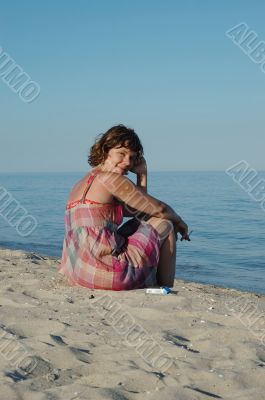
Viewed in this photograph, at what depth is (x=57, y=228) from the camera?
584 inches

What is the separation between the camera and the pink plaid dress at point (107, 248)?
183 inches

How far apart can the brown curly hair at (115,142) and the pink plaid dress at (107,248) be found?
0.27 meters

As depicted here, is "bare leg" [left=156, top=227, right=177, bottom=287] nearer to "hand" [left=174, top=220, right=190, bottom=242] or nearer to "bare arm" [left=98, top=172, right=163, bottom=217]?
"hand" [left=174, top=220, right=190, bottom=242]

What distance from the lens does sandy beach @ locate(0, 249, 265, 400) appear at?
9.04ft

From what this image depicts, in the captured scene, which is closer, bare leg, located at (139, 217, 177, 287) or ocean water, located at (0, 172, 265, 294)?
bare leg, located at (139, 217, 177, 287)

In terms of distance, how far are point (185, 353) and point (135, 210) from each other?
1776mm

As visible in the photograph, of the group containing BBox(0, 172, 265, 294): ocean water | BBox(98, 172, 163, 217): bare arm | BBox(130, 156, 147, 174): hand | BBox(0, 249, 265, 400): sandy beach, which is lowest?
BBox(0, 172, 265, 294): ocean water

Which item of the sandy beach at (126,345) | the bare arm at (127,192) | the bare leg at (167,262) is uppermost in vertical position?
the bare arm at (127,192)

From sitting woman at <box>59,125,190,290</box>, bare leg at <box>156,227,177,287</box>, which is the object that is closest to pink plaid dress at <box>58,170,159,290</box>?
sitting woman at <box>59,125,190,290</box>

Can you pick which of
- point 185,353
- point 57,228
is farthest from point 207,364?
point 57,228

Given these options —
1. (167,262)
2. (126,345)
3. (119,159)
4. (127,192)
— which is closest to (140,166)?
(119,159)

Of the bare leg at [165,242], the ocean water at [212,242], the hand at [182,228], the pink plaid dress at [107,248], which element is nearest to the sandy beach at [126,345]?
the pink plaid dress at [107,248]

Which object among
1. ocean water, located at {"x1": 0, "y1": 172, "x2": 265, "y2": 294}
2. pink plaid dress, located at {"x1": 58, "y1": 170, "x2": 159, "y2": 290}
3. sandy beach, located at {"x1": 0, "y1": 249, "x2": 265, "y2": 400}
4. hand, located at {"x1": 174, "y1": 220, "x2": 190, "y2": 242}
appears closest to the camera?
sandy beach, located at {"x1": 0, "y1": 249, "x2": 265, "y2": 400}

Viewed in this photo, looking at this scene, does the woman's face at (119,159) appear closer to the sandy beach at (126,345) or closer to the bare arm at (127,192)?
the bare arm at (127,192)
